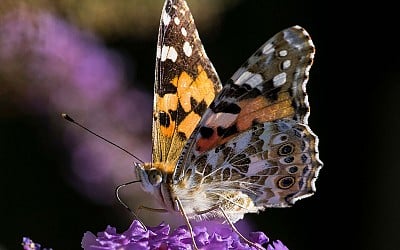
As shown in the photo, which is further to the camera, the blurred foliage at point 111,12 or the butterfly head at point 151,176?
the blurred foliage at point 111,12

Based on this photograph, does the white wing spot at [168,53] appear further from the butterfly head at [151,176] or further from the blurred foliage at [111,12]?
the blurred foliage at [111,12]

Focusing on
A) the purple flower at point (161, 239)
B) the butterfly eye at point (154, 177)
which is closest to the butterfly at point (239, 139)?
the butterfly eye at point (154, 177)

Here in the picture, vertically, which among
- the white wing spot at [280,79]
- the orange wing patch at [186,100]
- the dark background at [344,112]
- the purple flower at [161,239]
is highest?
the white wing spot at [280,79]

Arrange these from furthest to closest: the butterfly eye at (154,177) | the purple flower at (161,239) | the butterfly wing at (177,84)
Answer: the butterfly wing at (177,84), the butterfly eye at (154,177), the purple flower at (161,239)

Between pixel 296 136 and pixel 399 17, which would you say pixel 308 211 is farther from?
pixel 296 136

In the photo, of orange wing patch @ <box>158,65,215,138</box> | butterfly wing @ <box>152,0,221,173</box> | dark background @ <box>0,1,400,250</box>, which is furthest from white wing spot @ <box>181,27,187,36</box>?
dark background @ <box>0,1,400,250</box>

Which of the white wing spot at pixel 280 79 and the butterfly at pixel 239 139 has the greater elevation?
the white wing spot at pixel 280 79

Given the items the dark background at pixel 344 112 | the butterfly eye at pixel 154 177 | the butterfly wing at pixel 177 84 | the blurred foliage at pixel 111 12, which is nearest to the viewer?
the butterfly eye at pixel 154 177
